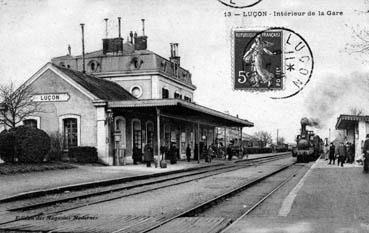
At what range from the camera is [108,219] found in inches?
330

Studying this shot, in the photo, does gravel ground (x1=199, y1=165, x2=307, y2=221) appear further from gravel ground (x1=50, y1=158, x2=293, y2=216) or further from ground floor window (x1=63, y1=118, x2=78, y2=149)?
ground floor window (x1=63, y1=118, x2=78, y2=149)

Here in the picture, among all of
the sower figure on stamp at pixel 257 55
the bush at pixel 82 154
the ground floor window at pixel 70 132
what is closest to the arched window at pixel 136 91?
the ground floor window at pixel 70 132

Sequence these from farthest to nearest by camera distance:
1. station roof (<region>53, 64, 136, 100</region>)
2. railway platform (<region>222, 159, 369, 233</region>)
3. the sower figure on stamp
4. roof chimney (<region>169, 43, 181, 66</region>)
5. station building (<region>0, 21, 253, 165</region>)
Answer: roof chimney (<region>169, 43, 181, 66</region>)
station roof (<region>53, 64, 136, 100</region>)
station building (<region>0, 21, 253, 165</region>)
the sower figure on stamp
railway platform (<region>222, 159, 369, 233</region>)

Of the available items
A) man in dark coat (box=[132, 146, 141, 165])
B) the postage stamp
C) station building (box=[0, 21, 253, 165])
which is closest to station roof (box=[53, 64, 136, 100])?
station building (box=[0, 21, 253, 165])

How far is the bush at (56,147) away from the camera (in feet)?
85.8

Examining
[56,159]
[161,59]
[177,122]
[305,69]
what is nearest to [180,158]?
[177,122]

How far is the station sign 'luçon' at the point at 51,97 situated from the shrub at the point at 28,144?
5.52 m

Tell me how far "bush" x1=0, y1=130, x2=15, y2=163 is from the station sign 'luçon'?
6.15 m

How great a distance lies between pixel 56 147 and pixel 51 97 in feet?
8.91

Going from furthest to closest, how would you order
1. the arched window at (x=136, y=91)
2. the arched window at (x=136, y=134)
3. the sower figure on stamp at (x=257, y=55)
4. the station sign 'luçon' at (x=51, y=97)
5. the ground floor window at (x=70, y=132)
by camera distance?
the arched window at (x=136, y=91), the arched window at (x=136, y=134), the ground floor window at (x=70, y=132), the station sign 'luçon' at (x=51, y=97), the sower figure on stamp at (x=257, y=55)

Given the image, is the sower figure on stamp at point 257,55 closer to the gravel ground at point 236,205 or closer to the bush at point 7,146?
the gravel ground at point 236,205

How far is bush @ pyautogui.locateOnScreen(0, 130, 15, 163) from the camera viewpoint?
2127 cm

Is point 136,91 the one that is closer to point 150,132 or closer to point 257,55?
point 150,132

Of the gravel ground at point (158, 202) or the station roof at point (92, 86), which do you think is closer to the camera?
the gravel ground at point (158, 202)
